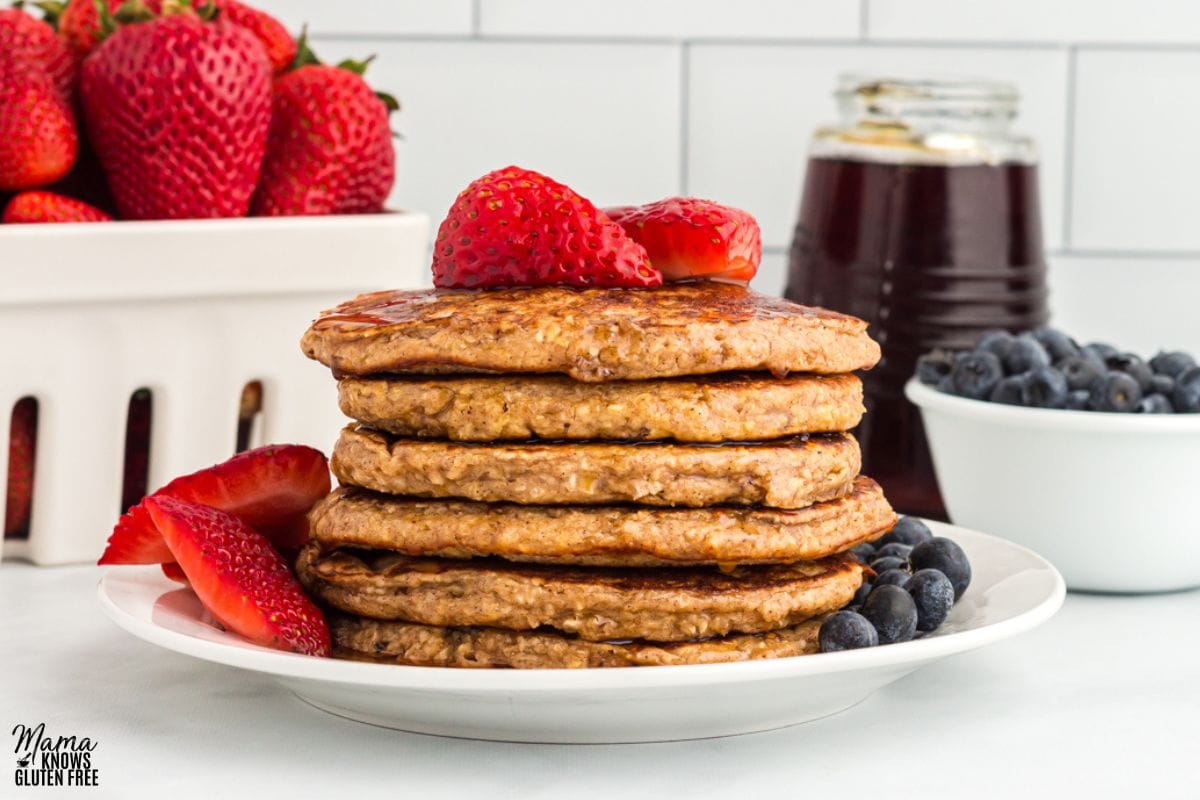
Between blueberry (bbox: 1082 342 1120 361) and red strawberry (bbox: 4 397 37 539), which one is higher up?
blueberry (bbox: 1082 342 1120 361)

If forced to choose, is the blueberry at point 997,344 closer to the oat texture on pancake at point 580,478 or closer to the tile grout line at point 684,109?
the oat texture on pancake at point 580,478

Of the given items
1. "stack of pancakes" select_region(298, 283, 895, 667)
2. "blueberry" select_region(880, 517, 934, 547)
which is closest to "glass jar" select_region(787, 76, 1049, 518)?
"blueberry" select_region(880, 517, 934, 547)

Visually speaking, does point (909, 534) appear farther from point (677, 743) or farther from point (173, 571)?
point (173, 571)

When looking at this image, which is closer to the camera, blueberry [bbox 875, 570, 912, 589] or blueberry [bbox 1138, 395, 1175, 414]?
blueberry [bbox 875, 570, 912, 589]

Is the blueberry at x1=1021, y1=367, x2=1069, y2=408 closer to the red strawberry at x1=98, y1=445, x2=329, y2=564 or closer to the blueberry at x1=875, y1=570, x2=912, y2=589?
the blueberry at x1=875, y1=570, x2=912, y2=589

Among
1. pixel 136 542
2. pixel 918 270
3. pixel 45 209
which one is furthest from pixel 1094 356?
pixel 45 209

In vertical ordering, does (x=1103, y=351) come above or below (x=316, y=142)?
below
